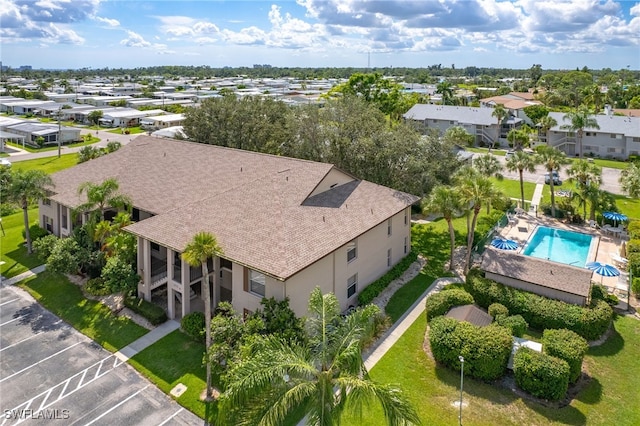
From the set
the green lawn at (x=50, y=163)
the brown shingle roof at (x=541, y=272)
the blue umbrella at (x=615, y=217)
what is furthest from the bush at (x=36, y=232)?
the blue umbrella at (x=615, y=217)

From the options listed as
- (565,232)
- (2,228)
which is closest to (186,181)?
(2,228)

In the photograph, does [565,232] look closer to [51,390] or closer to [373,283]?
[373,283]

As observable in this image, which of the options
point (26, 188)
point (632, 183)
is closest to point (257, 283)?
point (26, 188)

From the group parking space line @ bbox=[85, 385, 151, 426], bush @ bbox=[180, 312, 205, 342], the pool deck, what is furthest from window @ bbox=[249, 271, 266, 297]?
the pool deck

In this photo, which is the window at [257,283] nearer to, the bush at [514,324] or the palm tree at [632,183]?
the bush at [514,324]

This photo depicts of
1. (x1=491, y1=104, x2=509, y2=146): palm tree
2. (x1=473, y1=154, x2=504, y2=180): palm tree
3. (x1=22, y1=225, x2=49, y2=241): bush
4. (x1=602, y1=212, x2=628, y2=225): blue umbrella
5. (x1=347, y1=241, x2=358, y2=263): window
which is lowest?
(x1=22, y1=225, x2=49, y2=241): bush

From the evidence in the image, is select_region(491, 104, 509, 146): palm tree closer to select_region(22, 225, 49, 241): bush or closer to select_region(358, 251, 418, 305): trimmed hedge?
select_region(358, 251, 418, 305): trimmed hedge

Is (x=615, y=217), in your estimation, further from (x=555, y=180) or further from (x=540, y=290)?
(x=540, y=290)
